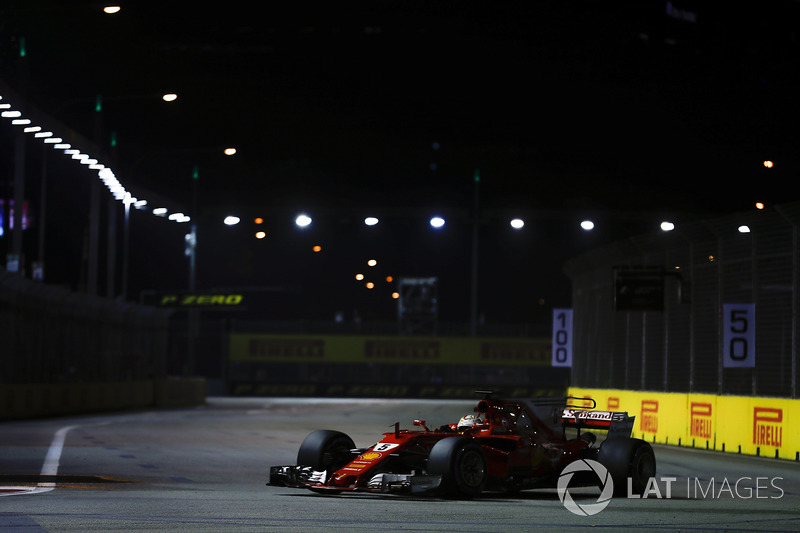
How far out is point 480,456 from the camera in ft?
40.1

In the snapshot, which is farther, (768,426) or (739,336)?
(739,336)

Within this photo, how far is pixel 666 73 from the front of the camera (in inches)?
2069

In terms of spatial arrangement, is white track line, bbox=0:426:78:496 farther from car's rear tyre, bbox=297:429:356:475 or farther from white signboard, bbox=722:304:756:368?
white signboard, bbox=722:304:756:368

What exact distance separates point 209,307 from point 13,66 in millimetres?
18804

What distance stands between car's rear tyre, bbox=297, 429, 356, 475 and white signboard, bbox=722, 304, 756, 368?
11.0 meters

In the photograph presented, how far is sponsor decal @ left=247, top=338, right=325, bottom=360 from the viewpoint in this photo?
65.2 m

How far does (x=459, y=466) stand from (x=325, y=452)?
1.73m

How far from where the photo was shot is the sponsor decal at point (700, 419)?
22438 millimetres

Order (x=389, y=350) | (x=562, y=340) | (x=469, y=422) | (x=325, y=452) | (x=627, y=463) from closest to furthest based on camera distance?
(x=627, y=463)
(x=325, y=452)
(x=469, y=422)
(x=562, y=340)
(x=389, y=350)

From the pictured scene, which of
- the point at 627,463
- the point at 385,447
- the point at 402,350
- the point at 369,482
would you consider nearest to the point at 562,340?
the point at 627,463

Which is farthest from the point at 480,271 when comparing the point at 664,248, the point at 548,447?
the point at 548,447

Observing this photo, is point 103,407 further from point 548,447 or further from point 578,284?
point 548,447

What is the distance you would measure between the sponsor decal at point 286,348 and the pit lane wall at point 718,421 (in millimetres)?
39197

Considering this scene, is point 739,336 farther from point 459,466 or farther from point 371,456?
point 371,456
